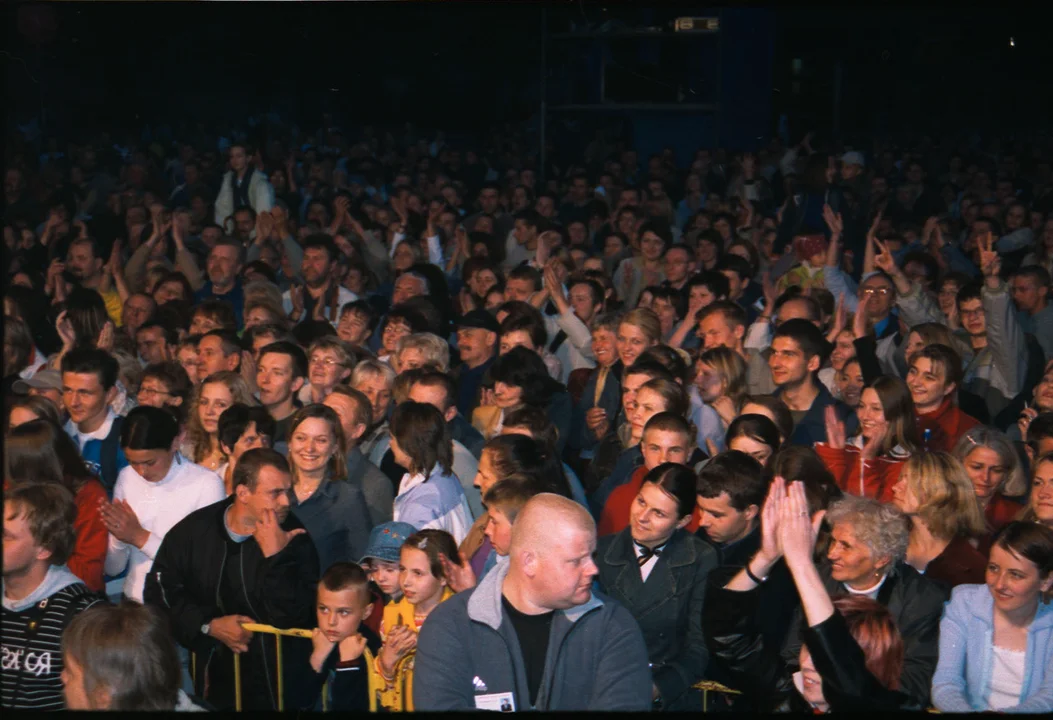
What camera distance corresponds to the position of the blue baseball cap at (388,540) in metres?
4.23

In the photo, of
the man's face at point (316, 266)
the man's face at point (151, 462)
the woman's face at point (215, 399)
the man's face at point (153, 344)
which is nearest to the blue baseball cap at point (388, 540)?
the man's face at point (151, 462)

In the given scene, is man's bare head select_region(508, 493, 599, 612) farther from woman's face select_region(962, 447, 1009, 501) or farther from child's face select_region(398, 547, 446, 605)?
woman's face select_region(962, 447, 1009, 501)

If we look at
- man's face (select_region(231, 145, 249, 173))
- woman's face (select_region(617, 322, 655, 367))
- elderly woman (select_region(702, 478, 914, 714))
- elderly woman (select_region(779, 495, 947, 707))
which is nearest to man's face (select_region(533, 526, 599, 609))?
elderly woman (select_region(702, 478, 914, 714))

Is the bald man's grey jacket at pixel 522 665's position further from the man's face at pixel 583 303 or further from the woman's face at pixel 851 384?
the man's face at pixel 583 303

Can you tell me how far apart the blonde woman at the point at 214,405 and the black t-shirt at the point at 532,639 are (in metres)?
2.43

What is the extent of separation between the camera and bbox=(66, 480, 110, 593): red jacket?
14.9ft

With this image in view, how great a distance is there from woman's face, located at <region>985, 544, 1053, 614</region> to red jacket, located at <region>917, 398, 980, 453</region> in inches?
72.9

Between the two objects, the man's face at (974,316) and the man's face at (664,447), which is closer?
the man's face at (664,447)

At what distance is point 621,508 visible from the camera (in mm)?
4984

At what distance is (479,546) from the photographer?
4.63 metres

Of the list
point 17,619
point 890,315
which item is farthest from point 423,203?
point 17,619

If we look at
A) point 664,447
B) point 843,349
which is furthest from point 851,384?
point 664,447

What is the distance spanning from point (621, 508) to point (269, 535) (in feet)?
4.98

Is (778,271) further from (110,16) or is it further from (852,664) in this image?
(110,16)
